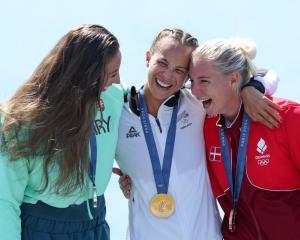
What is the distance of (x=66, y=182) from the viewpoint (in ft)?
13.5

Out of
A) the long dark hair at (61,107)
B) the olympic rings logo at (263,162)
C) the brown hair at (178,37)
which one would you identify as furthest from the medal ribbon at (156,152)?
the long dark hair at (61,107)

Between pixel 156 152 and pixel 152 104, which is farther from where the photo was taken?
pixel 152 104

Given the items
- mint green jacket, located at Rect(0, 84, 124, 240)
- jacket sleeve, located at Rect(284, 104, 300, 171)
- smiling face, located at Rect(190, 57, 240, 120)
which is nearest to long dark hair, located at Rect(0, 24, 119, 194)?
mint green jacket, located at Rect(0, 84, 124, 240)

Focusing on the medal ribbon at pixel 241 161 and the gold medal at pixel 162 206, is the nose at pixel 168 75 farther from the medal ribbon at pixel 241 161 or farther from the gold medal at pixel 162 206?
the gold medal at pixel 162 206

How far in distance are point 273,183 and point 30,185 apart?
1.90 m

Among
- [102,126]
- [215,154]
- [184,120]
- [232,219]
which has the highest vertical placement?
[102,126]

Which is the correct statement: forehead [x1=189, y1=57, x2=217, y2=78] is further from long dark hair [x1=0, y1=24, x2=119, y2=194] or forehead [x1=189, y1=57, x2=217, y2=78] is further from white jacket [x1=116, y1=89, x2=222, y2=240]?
long dark hair [x1=0, y1=24, x2=119, y2=194]

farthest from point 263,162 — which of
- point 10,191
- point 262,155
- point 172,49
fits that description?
point 10,191

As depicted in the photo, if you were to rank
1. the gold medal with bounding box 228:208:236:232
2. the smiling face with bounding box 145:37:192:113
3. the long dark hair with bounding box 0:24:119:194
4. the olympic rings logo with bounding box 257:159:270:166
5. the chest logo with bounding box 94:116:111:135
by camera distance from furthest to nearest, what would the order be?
the smiling face with bounding box 145:37:192:113 → the gold medal with bounding box 228:208:236:232 → the olympic rings logo with bounding box 257:159:270:166 → the chest logo with bounding box 94:116:111:135 → the long dark hair with bounding box 0:24:119:194

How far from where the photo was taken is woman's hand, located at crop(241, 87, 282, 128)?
187 inches

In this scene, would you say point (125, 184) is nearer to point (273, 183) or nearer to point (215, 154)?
point (215, 154)

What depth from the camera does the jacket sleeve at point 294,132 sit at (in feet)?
15.1

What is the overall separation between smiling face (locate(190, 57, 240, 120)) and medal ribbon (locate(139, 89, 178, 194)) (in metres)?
0.36

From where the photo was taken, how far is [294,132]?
459cm
